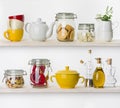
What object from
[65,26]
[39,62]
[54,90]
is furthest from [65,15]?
[54,90]

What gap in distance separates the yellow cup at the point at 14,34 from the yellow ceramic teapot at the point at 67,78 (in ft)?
0.87

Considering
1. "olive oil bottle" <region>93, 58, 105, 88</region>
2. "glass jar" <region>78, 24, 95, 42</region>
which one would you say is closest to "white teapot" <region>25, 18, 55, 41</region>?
"glass jar" <region>78, 24, 95, 42</region>

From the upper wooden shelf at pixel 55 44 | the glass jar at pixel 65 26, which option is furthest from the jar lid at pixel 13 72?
the glass jar at pixel 65 26

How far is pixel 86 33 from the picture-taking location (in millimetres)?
2164

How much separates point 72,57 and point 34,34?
0.27 meters

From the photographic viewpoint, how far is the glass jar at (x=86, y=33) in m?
2.16

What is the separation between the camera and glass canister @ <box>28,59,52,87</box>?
2154 millimetres

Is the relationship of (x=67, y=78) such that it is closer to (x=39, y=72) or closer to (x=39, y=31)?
(x=39, y=72)

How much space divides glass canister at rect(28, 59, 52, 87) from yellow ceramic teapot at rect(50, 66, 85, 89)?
0.07 m

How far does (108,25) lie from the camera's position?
217 cm

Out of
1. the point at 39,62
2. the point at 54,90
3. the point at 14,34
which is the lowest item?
the point at 54,90

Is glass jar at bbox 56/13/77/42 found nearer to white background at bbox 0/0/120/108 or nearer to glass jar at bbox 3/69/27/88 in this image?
white background at bbox 0/0/120/108

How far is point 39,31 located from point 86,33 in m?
0.24
